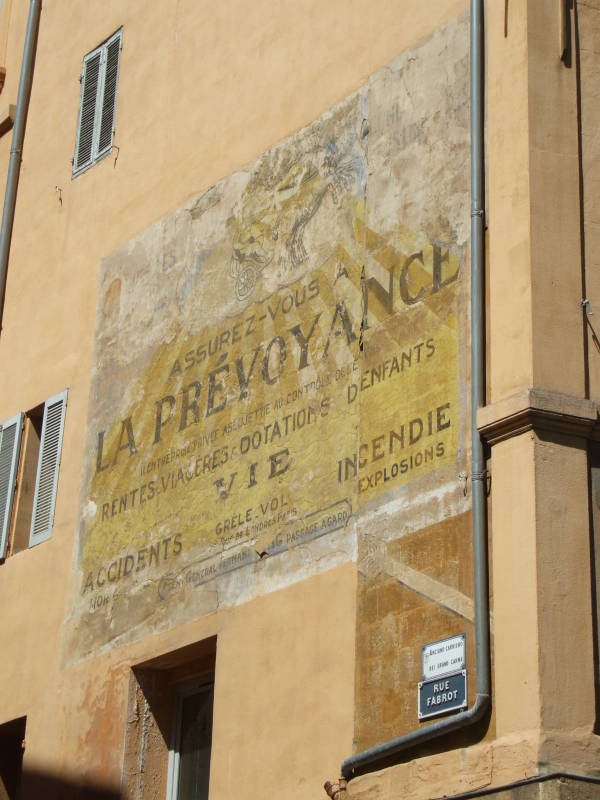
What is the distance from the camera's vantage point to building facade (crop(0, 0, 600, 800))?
404 inches

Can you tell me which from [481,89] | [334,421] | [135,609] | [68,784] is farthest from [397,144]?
[68,784]

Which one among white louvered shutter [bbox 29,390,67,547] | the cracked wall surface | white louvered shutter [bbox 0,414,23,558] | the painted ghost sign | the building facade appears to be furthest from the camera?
white louvered shutter [bbox 0,414,23,558]

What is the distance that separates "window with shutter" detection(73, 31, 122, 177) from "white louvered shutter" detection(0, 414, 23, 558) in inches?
94.1

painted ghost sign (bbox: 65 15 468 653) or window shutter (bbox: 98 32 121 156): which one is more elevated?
window shutter (bbox: 98 32 121 156)

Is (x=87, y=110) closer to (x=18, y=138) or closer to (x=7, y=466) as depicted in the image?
(x=18, y=138)

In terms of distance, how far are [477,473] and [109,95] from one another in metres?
7.13

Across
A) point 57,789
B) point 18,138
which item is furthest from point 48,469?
point 18,138

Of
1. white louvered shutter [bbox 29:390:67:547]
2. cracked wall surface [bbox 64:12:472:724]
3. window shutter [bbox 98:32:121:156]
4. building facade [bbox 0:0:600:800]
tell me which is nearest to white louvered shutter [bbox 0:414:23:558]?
building facade [bbox 0:0:600:800]

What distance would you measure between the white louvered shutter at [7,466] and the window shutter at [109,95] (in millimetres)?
2549

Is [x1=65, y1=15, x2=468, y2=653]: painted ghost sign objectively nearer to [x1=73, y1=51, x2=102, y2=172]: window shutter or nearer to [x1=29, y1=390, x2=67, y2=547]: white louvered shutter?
[x1=29, y1=390, x2=67, y2=547]: white louvered shutter

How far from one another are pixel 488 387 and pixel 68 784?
487 cm

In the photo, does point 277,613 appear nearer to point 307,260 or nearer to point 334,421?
point 334,421

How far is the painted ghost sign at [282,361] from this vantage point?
455 inches

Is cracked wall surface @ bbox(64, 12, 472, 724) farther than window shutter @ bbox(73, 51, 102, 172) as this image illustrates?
No
